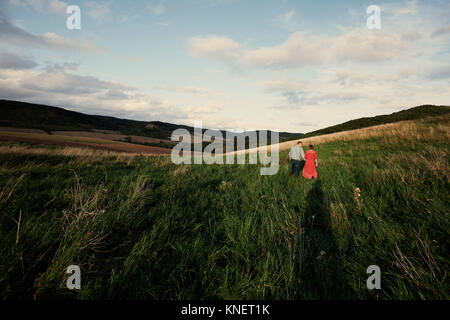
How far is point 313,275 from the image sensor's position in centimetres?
202

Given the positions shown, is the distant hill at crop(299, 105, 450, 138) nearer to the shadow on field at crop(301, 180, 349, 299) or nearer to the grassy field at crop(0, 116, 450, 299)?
the grassy field at crop(0, 116, 450, 299)

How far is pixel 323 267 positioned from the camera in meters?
2.05

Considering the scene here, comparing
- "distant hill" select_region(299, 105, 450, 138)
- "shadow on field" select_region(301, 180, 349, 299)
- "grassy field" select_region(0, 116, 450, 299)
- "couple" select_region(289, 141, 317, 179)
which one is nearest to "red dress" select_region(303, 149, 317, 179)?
"couple" select_region(289, 141, 317, 179)

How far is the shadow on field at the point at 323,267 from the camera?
1.79m

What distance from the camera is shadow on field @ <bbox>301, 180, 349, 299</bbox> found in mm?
1789

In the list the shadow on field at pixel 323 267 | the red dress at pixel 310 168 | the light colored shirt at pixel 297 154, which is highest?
the light colored shirt at pixel 297 154

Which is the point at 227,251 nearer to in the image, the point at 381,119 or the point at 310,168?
the point at 310,168

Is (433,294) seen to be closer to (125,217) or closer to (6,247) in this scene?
(125,217)

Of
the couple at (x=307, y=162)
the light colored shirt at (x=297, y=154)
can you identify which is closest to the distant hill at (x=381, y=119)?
the light colored shirt at (x=297, y=154)

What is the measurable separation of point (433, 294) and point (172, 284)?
2.47 m

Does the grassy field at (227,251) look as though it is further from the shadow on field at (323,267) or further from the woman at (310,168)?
the woman at (310,168)
